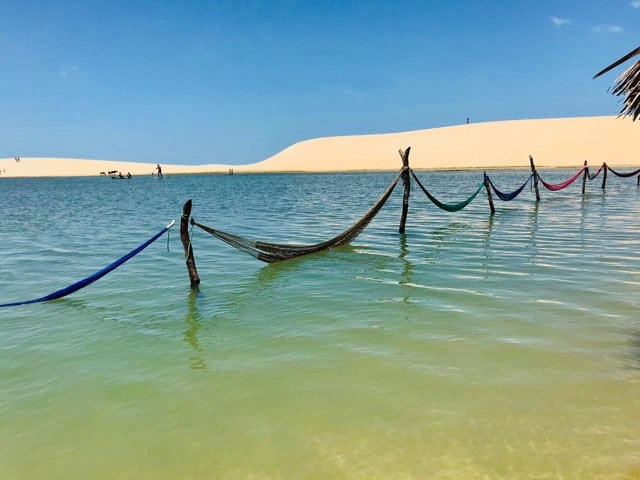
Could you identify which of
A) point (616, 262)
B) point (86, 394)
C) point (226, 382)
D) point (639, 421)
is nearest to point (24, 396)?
point (86, 394)

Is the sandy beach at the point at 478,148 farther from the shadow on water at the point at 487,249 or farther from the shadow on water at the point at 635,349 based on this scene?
the shadow on water at the point at 635,349

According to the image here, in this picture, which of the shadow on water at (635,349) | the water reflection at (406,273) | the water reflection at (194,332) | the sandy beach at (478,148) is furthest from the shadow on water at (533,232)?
the sandy beach at (478,148)

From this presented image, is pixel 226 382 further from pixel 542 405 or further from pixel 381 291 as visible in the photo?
pixel 381 291

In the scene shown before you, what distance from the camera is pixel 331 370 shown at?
4.50 metres

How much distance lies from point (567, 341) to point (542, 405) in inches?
57.8

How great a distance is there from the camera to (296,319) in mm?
6082

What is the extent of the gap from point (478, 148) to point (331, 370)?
6796 cm

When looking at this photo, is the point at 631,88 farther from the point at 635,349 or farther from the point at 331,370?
the point at 331,370

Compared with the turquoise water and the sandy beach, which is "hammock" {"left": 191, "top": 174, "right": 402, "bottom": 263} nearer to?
the turquoise water

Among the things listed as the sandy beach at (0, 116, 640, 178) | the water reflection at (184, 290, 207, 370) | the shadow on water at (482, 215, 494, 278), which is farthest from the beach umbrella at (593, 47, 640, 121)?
the sandy beach at (0, 116, 640, 178)

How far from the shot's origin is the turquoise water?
3.22m

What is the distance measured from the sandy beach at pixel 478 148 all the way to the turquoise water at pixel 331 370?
172 ft

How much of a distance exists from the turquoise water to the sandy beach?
172ft

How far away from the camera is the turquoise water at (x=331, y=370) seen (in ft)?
10.6
